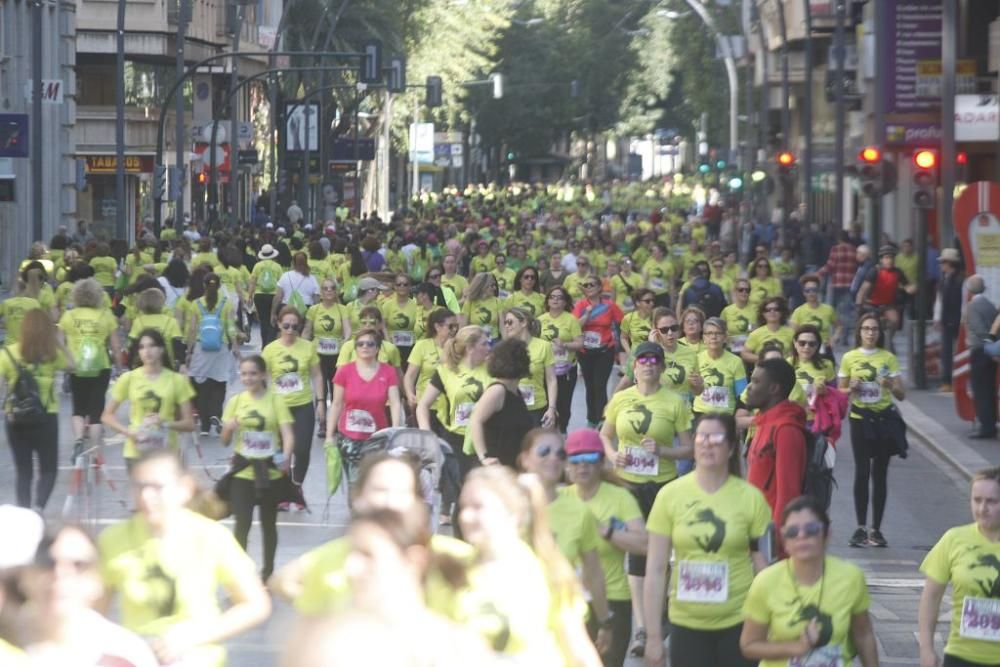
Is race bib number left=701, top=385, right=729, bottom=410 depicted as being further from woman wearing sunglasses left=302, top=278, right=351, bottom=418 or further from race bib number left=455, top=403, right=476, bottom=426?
woman wearing sunglasses left=302, top=278, right=351, bottom=418

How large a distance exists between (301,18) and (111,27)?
35.9ft

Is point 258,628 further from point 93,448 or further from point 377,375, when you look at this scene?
point 93,448

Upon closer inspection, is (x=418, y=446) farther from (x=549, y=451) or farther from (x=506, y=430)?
(x=549, y=451)

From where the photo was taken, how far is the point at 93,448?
16547 mm

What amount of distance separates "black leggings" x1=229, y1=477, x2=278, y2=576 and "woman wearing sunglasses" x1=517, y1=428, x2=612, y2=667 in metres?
4.11

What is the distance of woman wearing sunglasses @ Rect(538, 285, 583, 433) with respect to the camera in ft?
63.4

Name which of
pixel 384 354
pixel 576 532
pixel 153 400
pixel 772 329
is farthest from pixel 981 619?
pixel 772 329

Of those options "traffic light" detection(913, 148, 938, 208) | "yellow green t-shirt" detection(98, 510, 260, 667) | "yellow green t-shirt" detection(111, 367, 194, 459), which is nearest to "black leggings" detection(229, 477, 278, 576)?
"yellow green t-shirt" detection(111, 367, 194, 459)

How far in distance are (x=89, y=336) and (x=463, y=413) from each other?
14.8 ft

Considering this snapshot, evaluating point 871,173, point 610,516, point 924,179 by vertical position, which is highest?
point 871,173

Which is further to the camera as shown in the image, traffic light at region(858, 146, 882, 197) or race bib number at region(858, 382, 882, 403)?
traffic light at region(858, 146, 882, 197)

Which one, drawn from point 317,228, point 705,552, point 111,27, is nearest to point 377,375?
point 705,552

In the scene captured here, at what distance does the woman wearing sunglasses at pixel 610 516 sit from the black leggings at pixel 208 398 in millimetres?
10585

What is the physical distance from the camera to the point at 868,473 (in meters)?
15.1
